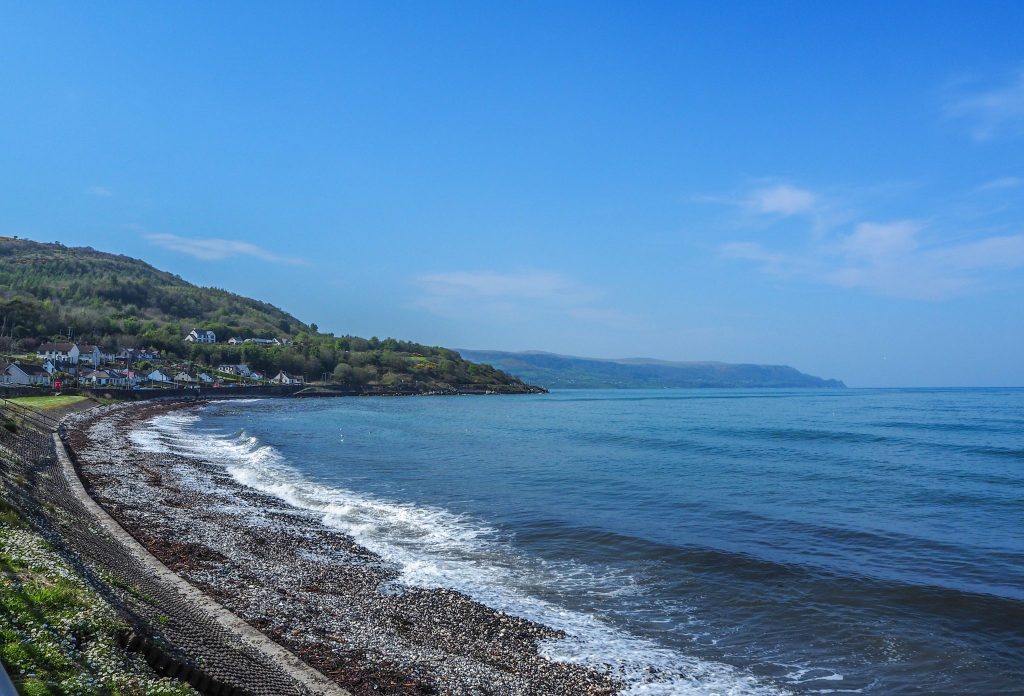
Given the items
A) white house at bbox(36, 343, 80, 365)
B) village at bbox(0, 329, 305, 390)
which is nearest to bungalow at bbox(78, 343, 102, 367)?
village at bbox(0, 329, 305, 390)

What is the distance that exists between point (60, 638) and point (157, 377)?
127m

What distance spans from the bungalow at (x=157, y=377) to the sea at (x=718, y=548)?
85.5 meters

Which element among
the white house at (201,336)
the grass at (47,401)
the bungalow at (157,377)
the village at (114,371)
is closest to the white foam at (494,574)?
the grass at (47,401)

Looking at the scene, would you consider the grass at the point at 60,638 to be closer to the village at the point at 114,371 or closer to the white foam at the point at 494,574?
the white foam at the point at 494,574

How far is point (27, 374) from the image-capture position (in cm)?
8975

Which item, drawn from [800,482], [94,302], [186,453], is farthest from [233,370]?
[800,482]

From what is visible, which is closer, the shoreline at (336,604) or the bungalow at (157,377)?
the shoreline at (336,604)

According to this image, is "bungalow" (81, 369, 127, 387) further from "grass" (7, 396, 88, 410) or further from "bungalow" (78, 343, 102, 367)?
"grass" (7, 396, 88, 410)

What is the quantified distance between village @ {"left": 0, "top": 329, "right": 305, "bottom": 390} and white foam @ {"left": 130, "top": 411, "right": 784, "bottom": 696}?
66.9 metres

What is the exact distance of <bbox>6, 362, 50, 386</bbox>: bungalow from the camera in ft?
277

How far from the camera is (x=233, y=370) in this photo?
155m

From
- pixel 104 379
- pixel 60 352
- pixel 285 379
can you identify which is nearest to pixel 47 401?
pixel 104 379

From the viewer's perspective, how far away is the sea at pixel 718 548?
1187cm

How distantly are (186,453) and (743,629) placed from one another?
35520 mm
